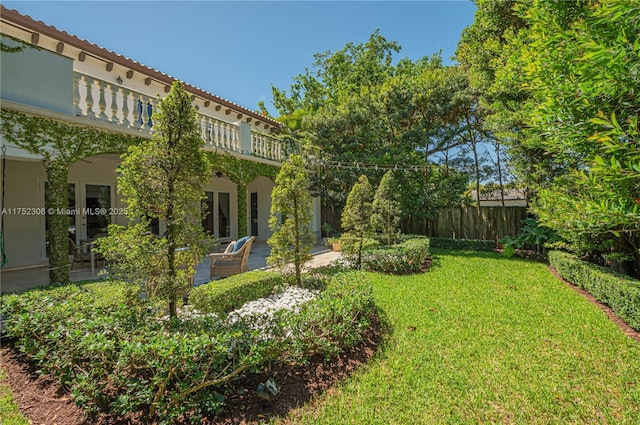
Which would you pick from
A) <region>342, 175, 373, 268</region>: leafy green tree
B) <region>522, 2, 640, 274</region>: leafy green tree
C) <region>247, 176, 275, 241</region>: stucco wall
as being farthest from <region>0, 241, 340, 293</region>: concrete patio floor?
<region>522, 2, 640, 274</region>: leafy green tree

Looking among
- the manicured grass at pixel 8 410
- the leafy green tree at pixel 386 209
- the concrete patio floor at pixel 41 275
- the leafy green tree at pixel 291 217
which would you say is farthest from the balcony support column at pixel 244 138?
the manicured grass at pixel 8 410

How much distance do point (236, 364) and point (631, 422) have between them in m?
3.68

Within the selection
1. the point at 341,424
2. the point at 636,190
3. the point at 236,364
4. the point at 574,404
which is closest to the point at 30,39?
the point at 236,364

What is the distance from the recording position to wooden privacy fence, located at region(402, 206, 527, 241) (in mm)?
11820

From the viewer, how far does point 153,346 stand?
8.05ft

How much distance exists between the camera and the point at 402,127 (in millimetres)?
14141

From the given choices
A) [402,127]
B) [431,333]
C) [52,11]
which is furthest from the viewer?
[402,127]

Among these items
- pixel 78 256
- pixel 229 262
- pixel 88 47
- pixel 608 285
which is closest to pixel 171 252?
pixel 229 262

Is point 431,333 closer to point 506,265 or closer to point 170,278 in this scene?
point 170,278

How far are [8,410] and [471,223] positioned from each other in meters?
14.1

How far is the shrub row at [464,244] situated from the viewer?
11.9 meters

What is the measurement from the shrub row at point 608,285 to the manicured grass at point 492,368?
301 mm

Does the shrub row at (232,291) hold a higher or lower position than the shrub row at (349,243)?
lower

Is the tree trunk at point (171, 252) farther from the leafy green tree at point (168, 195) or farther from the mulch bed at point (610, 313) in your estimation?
the mulch bed at point (610, 313)
